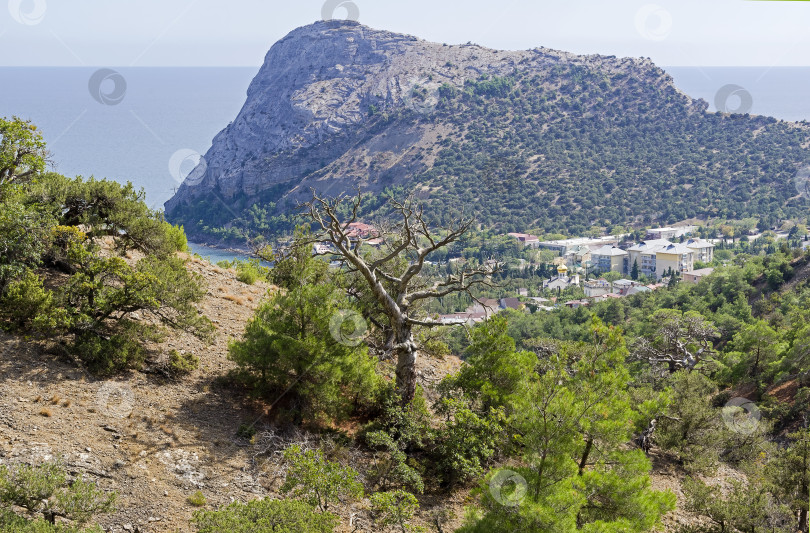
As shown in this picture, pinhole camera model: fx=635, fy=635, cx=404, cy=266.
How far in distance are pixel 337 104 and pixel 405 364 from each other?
15164cm

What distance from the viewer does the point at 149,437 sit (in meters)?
9.15

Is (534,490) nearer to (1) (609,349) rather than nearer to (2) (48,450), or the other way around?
(1) (609,349)

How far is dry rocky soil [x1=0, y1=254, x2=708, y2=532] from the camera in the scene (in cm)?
811

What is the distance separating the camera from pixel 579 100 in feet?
423

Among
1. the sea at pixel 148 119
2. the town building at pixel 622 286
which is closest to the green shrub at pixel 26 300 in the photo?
the sea at pixel 148 119

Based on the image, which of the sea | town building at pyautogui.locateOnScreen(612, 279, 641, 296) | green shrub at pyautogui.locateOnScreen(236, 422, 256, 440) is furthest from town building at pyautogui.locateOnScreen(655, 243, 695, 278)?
green shrub at pyautogui.locateOnScreen(236, 422, 256, 440)

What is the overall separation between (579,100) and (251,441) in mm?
130147

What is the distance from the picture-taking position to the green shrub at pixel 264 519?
634 cm

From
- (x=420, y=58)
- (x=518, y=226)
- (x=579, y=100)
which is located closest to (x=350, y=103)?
(x=420, y=58)

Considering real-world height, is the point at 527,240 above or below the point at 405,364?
below

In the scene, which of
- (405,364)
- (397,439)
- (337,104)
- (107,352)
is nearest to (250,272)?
(107,352)

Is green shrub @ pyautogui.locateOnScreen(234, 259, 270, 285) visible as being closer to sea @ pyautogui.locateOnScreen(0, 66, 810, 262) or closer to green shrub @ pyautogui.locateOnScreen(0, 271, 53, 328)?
green shrub @ pyautogui.locateOnScreen(0, 271, 53, 328)

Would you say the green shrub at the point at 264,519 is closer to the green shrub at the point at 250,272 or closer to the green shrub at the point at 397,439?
the green shrub at the point at 397,439

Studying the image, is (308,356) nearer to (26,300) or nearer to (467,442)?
(467,442)
